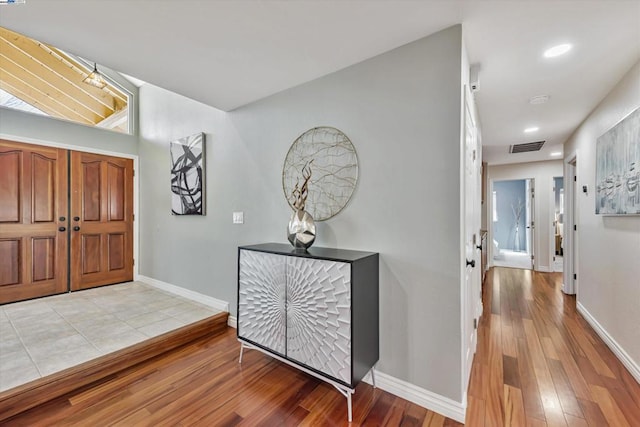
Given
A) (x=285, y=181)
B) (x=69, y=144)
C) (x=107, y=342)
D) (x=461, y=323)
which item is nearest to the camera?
(x=461, y=323)

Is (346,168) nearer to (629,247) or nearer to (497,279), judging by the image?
(629,247)

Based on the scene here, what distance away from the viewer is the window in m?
3.37

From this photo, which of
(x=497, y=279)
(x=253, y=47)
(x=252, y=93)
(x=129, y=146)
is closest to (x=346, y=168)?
(x=253, y=47)

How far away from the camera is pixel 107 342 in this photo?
2.28m

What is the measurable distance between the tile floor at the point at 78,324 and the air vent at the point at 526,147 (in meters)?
5.17

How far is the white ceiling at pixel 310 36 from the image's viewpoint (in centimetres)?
151

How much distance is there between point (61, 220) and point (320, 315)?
13.2ft

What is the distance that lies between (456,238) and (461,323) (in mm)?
511

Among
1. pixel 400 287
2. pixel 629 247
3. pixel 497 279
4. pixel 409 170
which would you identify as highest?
pixel 409 170

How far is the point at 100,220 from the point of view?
4.07 metres

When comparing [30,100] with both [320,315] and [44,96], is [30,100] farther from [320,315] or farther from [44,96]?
[320,315]

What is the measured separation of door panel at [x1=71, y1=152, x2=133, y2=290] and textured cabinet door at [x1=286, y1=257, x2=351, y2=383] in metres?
3.67

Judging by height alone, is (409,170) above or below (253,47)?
below

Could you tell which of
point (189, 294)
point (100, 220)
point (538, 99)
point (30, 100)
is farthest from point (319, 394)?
point (30, 100)
